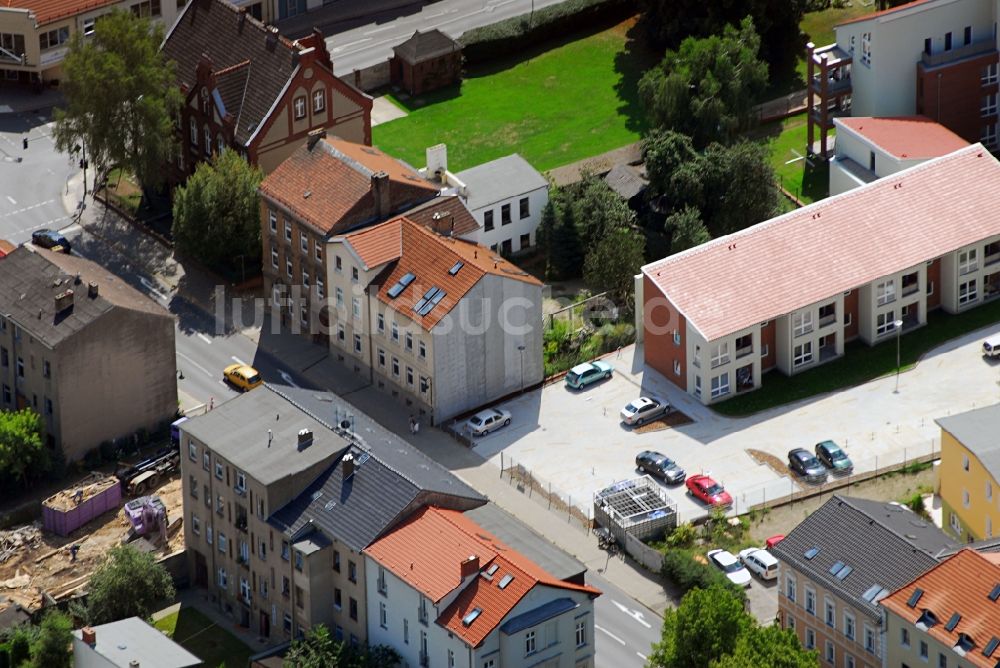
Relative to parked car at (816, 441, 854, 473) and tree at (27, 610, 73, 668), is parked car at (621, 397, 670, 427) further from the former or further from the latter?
tree at (27, 610, 73, 668)

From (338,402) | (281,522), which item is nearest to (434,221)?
(338,402)

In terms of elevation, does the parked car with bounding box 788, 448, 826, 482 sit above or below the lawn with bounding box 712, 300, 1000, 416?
below

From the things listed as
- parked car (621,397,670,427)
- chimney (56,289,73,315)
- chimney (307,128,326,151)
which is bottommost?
parked car (621,397,670,427)

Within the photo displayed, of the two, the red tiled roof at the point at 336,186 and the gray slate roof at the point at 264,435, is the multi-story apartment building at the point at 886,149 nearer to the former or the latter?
the red tiled roof at the point at 336,186

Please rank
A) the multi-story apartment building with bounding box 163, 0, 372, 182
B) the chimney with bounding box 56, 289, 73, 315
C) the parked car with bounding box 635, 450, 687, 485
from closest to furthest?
1. the parked car with bounding box 635, 450, 687, 485
2. the chimney with bounding box 56, 289, 73, 315
3. the multi-story apartment building with bounding box 163, 0, 372, 182

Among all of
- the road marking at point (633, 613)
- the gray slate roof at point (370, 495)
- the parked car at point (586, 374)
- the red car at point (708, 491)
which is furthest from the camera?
the parked car at point (586, 374)

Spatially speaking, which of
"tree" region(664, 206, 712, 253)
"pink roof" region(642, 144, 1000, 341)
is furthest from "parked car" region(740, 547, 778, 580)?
"tree" region(664, 206, 712, 253)

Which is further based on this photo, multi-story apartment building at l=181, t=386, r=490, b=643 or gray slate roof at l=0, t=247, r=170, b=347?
gray slate roof at l=0, t=247, r=170, b=347

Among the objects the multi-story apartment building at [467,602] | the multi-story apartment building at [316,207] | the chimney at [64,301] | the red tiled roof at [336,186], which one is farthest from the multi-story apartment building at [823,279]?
the chimney at [64,301]
